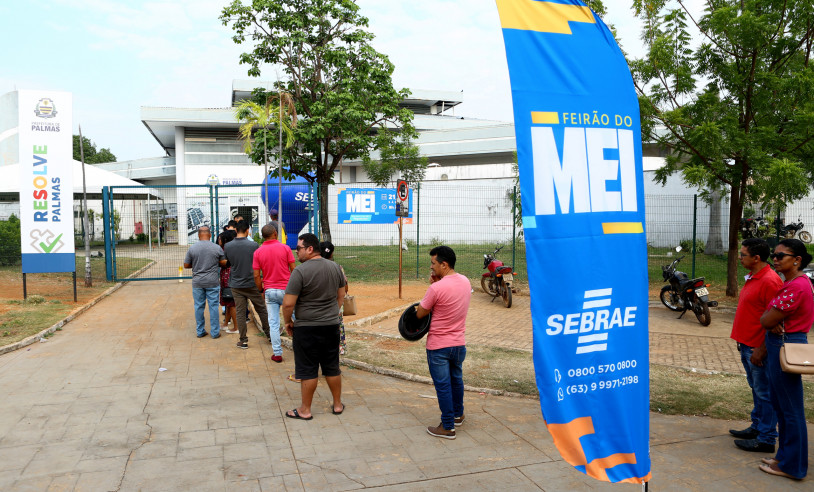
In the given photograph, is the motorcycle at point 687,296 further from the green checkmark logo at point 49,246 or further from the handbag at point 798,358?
the green checkmark logo at point 49,246

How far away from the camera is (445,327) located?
4801 millimetres

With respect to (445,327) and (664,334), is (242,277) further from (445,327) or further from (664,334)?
(664,334)

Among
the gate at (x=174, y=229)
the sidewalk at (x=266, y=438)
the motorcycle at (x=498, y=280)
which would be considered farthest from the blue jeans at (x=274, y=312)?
the gate at (x=174, y=229)

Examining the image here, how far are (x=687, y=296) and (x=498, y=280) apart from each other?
3.63 meters

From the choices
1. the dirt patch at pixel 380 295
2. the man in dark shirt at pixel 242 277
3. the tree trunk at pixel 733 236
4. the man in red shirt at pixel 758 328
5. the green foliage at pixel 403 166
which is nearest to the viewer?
the man in red shirt at pixel 758 328

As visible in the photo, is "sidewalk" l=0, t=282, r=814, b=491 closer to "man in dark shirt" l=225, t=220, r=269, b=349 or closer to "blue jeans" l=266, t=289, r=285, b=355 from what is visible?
"blue jeans" l=266, t=289, r=285, b=355

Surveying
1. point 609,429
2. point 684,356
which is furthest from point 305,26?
point 609,429

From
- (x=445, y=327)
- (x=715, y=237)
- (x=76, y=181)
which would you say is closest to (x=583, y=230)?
(x=445, y=327)

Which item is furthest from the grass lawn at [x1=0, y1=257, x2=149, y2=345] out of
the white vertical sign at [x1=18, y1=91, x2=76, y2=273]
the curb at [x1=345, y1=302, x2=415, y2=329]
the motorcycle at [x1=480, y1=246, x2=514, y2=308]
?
the motorcycle at [x1=480, y1=246, x2=514, y2=308]

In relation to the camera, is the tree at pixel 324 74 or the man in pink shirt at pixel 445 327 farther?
the tree at pixel 324 74

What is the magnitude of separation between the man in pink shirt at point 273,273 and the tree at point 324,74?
833 centimetres

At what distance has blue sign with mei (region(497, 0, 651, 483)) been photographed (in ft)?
8.36

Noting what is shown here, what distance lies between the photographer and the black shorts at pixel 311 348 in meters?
5.22

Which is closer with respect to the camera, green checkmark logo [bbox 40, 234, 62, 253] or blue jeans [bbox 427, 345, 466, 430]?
blue jeans [bbox 427, 345, 466, 430]
